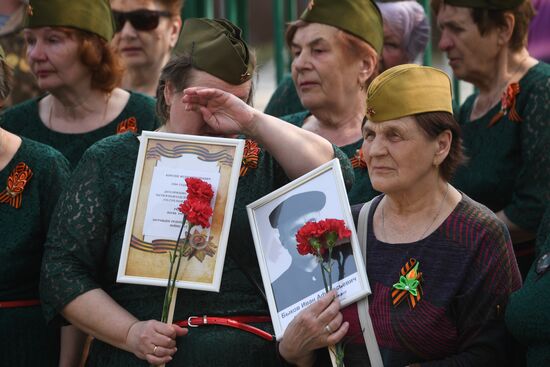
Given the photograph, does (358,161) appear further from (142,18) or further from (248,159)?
(142,18)

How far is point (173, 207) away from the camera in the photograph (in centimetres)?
352

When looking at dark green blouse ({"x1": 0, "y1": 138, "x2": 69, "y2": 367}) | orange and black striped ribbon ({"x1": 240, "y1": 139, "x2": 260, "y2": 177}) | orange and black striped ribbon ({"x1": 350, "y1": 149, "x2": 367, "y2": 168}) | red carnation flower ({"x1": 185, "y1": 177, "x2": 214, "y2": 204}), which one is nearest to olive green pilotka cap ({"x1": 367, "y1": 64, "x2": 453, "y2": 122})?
orange and black striped ribbon ({"x1": 240, "y1": 139, "x2": 260, "y2": 177})

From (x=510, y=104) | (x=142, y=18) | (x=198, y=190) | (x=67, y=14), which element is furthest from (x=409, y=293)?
(x=142, y=18)

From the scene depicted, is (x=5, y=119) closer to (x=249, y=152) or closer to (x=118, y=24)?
(x=118, y=24)

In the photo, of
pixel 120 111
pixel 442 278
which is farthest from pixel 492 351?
pixel 120 111

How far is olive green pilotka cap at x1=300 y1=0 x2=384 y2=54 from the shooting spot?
457cm

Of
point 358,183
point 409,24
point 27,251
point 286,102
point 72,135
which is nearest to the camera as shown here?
point 27,251

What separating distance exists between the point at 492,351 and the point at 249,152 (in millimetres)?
1050

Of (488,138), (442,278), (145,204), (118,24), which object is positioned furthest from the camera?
(118,24)

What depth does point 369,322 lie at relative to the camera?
333 cm

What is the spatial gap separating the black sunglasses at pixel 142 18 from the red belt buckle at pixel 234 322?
8.44 ft

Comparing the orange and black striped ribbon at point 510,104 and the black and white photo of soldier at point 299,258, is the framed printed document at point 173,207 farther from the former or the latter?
the orange and black striped ribbon at point 510,104

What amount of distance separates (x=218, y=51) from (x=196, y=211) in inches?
22.9

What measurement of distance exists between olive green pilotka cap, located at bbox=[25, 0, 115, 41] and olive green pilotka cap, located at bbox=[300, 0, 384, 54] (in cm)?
94
